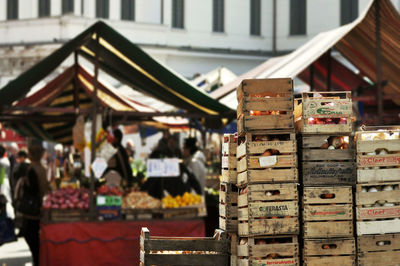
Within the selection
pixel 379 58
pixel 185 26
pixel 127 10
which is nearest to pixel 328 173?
pixel 379 58

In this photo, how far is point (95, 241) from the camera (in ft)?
40.4

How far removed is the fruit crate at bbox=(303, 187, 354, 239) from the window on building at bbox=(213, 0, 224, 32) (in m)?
29.8

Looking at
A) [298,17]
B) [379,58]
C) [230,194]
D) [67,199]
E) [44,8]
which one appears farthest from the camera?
[298,17]

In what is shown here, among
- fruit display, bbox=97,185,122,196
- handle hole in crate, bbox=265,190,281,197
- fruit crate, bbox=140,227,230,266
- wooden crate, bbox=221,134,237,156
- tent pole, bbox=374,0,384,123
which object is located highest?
tent pole, bbox=374,0,384,123

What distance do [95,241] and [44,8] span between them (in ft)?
75.5

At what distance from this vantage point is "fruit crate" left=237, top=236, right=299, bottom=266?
7.89 meters

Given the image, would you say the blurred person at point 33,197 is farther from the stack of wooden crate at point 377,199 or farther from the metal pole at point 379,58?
the stack of wooden crate at point 377,199

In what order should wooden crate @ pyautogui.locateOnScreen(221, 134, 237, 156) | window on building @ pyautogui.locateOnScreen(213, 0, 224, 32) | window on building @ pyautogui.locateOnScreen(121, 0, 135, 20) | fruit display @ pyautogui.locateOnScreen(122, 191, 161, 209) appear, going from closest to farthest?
wooden crate @ pyautogui.locateOnScreen(221, 134, 237, 156)
fruit display @ pyautogui.locateOnScreen(122, 191, 161, 209)
window on building @ pyautogui.locateOnScreen(121, 0, 135, 20)
window on building @ pyautogui.locateOnScreen(213, 0, 224, 32)

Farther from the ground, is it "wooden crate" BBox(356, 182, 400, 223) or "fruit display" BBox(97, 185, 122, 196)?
"wooden crate" BBox(356, 182, 400, 223)

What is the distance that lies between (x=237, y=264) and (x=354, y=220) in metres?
1.12

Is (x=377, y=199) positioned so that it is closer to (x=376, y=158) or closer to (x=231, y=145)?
(x=376, y=158)

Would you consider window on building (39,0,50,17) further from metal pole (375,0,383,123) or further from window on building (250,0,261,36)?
metal pole (375,0,383,123)

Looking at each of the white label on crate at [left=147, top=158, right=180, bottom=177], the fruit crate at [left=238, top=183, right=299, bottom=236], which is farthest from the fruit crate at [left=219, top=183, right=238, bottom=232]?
the white label on crate at [left=147, top=158, right=180, bottom=177]

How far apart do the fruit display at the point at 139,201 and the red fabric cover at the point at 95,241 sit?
24cm
